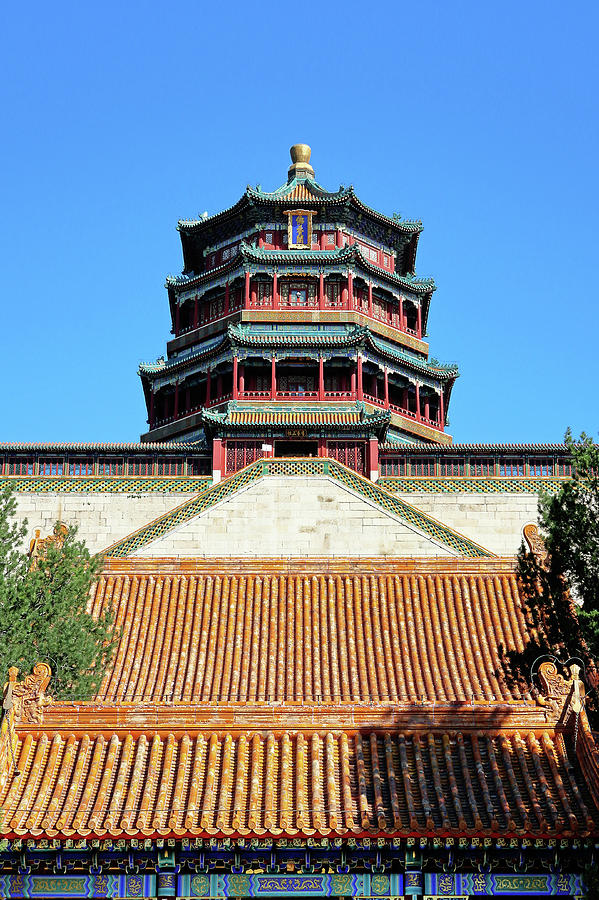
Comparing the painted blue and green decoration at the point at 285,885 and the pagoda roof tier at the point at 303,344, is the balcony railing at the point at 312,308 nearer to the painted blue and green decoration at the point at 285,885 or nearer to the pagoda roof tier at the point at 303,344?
the pagoda roof tier at the point at 303,344

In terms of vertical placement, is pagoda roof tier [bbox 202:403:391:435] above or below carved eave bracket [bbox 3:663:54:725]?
above

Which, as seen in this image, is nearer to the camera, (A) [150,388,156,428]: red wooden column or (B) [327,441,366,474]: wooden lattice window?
(B) [327,441,366,474]: wooden lattice window

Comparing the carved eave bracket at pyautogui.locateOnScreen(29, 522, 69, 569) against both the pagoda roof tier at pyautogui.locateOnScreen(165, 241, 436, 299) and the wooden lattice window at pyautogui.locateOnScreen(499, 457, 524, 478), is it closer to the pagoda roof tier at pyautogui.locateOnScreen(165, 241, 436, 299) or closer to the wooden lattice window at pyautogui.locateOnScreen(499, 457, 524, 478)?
the wooden lattice window at pyautogui.locateOnScreen(499, 457, 524, 478)

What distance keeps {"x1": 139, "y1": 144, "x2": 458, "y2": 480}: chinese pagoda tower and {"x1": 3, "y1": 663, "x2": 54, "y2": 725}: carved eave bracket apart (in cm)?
2582

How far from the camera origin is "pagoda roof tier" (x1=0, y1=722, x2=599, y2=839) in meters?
13.7

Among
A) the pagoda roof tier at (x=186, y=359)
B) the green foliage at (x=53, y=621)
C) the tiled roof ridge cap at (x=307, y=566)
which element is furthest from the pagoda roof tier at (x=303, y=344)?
the green foliage at (x=53, y=621)

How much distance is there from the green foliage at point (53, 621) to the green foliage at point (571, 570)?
794cm

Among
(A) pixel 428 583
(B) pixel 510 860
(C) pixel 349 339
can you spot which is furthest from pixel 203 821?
(C) pixel 349 339

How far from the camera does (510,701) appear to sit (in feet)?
51.0

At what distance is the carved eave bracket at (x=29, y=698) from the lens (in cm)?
1529

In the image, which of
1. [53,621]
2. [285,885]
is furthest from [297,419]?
[285,885]

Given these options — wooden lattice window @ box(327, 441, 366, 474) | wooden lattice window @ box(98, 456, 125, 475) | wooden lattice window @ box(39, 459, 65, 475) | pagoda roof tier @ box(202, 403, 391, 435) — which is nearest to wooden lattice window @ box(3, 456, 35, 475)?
wooden lattice window @ box(39, 459, 65, 475)

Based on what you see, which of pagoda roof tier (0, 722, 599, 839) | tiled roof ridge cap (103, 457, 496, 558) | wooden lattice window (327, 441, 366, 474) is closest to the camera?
pagoda roof tier (0, 722, 599, 839)

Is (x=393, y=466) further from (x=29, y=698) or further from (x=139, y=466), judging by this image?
(x=29, y=698)
